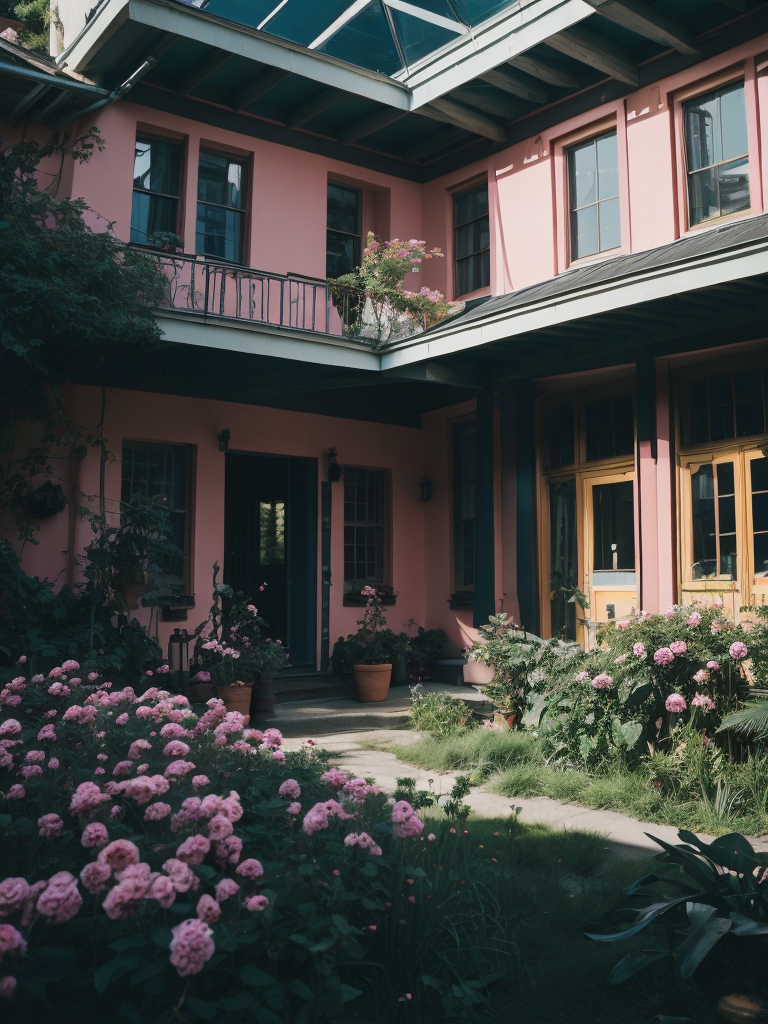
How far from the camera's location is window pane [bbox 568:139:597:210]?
8656 millimetres

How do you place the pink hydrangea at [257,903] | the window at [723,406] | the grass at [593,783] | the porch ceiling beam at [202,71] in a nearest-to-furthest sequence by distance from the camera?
the pink hydrangea at [257,903], the grass at [593,783], the window at [723,406], the porch ceiling beam at [202,71]

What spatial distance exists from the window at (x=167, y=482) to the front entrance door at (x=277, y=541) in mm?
1033

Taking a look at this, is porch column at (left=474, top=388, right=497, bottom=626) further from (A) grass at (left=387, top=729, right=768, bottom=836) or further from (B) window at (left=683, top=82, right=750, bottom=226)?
(B) window at (left=683, top=82, right=750, bottom=226)

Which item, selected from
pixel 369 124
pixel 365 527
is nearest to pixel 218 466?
pixel 365 527

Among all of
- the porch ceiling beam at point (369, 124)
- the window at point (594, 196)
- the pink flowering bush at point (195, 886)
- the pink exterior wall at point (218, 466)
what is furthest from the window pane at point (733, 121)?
the pink flowering bush at point (195, 886)

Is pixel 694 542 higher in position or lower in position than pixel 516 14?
lower

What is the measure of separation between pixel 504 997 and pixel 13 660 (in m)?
5.05

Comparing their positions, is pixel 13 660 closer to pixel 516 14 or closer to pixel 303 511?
pixel 303 511

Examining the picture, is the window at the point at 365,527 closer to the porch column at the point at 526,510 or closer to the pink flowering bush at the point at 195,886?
the porch column at the point at 526,510

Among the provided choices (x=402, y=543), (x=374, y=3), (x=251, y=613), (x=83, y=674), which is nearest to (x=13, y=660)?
(x=83, y=674)

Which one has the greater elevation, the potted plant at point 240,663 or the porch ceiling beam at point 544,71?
the porch ceiling beam at point 544,71

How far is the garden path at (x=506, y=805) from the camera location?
4.12 m

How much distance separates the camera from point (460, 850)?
3.42 metres

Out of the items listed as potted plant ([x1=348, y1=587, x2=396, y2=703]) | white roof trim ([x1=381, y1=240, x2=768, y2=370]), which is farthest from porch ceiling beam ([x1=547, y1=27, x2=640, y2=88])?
potted plant ([x1=348, y1=587, x2=396, y2=703])
